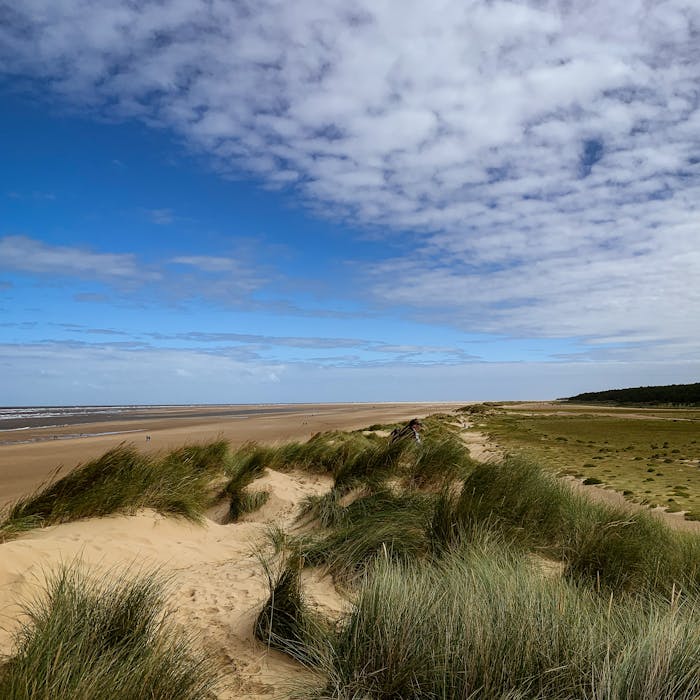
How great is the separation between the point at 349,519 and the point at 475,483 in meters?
1.72

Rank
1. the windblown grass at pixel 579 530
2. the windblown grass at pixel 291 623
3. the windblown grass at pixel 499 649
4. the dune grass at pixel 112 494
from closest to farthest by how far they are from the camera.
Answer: the windblown grass at pixel 499 649, the windblown grass at pixel 291 623, the windblown grass at pixel 579 530, the dune grass at pixel 112 494

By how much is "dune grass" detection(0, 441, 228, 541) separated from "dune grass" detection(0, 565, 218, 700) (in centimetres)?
313

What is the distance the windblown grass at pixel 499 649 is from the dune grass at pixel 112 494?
14.6 feet

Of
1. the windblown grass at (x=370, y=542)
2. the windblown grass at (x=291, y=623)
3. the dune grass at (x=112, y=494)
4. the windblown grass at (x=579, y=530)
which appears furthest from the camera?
the dune grass at (x=112, y=494)

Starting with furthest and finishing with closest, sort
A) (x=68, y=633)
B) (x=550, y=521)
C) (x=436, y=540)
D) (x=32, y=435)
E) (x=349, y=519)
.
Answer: (x=32, y=435), (x=349, y=519), (x=550, y=521), (x=436, y=540), (x=68, y=633)

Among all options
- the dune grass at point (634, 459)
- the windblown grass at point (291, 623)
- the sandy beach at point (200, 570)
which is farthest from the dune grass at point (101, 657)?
the dune grass at point (634, 459)

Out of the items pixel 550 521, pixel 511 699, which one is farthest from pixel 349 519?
pixel 511 699

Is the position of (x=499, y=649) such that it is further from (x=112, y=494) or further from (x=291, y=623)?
(x=112, y=494)

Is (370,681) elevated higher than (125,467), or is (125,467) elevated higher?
(125,467)

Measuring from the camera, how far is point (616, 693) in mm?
2447

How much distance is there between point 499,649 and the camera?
2.77 metres

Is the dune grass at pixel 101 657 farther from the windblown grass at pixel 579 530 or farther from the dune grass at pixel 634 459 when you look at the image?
the dune grass at pixel 634 459

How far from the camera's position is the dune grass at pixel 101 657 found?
2.33 meters

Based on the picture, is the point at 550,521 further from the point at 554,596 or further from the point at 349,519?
the point at 554,596
